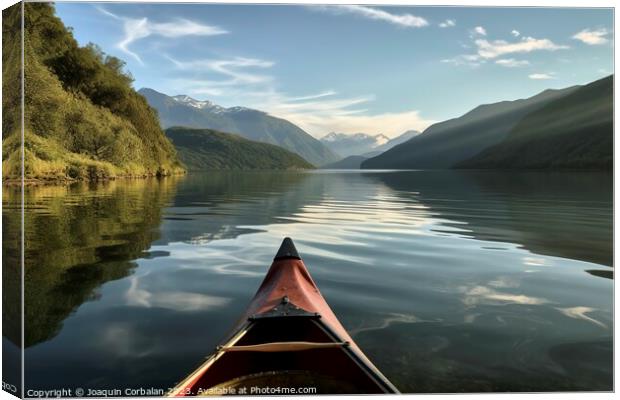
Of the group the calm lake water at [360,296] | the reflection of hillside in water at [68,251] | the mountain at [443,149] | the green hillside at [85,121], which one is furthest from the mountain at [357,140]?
the mountain at [443,149]

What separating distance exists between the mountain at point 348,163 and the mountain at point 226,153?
58.1 ft

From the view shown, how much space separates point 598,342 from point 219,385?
14.1ft

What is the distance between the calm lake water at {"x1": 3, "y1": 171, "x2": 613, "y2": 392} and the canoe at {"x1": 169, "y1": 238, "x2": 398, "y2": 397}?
0.57 meters

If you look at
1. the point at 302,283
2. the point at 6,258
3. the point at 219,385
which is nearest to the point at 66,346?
the point at 6,258

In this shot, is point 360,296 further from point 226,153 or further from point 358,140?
point 226,153

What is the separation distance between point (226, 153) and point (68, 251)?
118826mm

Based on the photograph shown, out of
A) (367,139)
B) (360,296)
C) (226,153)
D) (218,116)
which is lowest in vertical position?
(360,296)

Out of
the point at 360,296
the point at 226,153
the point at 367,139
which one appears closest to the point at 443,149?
the point at 226,153

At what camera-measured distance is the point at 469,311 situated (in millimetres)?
6367

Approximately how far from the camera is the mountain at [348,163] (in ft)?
440

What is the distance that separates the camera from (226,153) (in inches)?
4970

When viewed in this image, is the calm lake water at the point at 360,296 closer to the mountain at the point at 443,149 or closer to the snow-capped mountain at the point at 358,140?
the snow-capped mountain at the point at 358,140

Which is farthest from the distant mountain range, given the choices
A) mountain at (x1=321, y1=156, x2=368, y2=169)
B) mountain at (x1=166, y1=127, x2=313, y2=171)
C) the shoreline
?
mountain at (x1=321, y1=156, x2=368, y2=169)

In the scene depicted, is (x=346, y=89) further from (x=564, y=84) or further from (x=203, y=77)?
(x=564, y=84)
